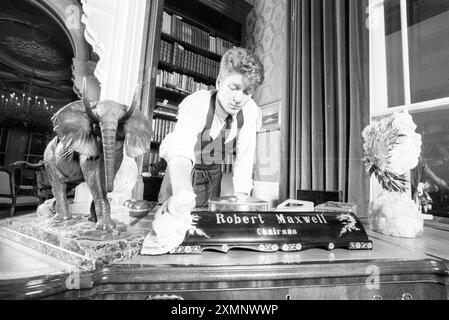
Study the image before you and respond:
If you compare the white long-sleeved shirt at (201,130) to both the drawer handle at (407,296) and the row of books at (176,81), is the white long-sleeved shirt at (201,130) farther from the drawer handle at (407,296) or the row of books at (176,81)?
the row of books at (176,81)

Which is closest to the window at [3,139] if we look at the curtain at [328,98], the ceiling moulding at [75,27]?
the ceiling moulding at [75,27]

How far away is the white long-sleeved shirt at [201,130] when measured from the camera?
2.23 ft

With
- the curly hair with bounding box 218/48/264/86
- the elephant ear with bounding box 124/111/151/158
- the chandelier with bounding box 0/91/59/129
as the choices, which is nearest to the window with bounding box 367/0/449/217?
the curly hair with bounding box 218/48/264/86

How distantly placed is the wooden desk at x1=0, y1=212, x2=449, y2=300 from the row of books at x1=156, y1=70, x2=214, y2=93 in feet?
6.67

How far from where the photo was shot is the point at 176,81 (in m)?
2.37

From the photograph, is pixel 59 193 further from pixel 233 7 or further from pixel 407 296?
pixel 233 7

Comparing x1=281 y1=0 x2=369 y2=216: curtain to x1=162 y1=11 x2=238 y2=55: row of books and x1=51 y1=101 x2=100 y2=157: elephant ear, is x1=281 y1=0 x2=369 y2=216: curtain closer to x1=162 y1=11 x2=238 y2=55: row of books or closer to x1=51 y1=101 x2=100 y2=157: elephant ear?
x1=162 y1=11 x2=238 y2=55: row of books

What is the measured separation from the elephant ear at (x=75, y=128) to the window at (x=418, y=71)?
5.44 feet

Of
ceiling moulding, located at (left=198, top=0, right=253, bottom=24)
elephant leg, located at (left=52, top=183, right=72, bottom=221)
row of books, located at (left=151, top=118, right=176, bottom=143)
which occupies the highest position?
ceiling moulding, located at (left=198, top=0, right=253, bottom=24)

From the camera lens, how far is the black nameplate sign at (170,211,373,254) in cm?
46

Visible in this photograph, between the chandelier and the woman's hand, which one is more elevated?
the chandelier

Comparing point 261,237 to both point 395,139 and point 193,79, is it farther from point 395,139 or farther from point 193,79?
point 193,79

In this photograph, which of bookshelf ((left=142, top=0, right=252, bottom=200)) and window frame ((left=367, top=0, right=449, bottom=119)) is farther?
bookshelf ((left=142, top=0, right=252, bottom=200))

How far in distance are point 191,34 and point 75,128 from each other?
2359mm
